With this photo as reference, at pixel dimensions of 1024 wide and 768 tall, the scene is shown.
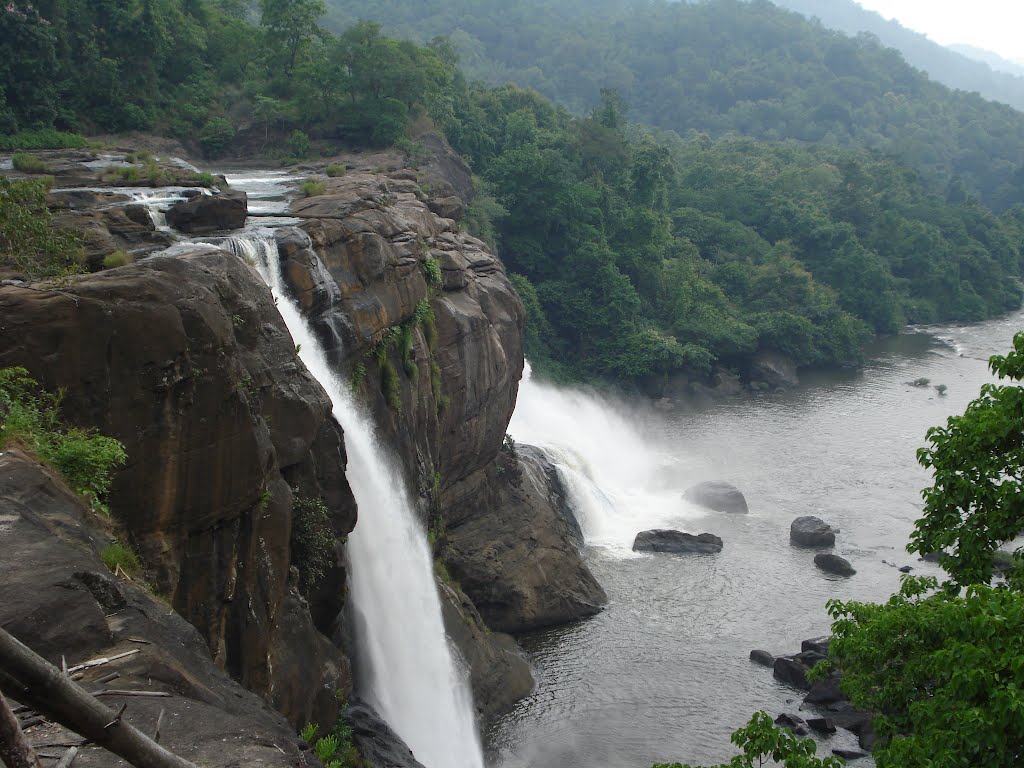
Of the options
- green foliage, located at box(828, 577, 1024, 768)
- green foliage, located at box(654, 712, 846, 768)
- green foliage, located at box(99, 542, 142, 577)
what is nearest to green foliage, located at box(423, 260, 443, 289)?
green foliage, located at box(99, 542, 142, 577)

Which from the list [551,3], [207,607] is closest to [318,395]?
[207,607]

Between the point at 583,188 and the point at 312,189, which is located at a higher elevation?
the point at 312,189

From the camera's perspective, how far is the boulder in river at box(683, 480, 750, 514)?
36.5m

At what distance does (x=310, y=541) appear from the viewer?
16.3m

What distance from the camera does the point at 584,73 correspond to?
12925 cm

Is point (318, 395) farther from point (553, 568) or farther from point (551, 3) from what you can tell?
point (551, 3)

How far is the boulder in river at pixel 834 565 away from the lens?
30938 millimetres

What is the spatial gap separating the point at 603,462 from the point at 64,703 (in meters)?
36.9

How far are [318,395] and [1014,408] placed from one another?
10301 mm

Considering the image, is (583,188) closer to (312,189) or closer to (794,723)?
(312,189)

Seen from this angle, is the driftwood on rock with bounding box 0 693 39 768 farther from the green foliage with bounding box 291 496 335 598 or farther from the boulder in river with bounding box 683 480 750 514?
the boulder in river with bounding box 683 480 750 514

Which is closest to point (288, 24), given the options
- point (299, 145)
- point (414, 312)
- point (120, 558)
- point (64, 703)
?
point (299, 145)

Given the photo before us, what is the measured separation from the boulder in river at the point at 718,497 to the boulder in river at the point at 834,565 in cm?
522

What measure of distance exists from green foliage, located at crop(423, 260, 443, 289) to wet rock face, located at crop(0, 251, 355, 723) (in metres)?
11.0
